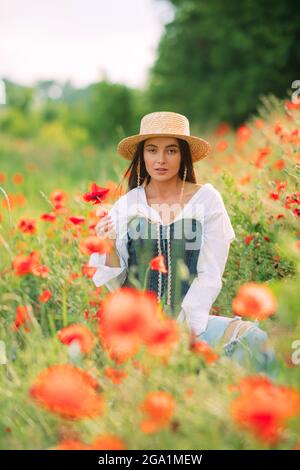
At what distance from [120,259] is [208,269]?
43 cm

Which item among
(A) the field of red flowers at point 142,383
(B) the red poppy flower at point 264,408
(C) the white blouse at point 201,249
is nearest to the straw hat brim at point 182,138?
(C) the white blouse at point 201,249

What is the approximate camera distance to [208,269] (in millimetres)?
2648

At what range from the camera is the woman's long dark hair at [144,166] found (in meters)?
2.89

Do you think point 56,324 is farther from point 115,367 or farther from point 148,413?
point 148,413

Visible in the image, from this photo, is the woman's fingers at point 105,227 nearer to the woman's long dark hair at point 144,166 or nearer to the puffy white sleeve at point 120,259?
the puffy white sleeve at point 120,259

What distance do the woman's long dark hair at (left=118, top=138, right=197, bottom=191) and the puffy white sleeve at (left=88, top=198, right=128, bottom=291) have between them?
0.19m

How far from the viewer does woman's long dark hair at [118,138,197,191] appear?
2889mm

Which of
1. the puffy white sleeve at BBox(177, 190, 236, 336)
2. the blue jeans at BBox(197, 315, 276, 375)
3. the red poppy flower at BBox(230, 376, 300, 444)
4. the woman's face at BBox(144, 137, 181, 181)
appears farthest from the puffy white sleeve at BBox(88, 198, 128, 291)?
the red poppy flower at BBox(230, 376, 300, 444)

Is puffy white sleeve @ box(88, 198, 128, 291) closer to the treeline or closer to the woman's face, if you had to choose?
the woman's face

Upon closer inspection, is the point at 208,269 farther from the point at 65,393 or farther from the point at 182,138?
the point at 65,393

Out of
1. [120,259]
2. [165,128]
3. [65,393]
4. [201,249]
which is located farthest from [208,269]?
[65,393]

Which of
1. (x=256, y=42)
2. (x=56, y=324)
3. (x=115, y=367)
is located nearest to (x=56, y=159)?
(x=256, y=42)

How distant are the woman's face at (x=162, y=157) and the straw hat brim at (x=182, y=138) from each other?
0.14 feet
